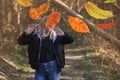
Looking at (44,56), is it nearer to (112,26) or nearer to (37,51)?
(37,51)

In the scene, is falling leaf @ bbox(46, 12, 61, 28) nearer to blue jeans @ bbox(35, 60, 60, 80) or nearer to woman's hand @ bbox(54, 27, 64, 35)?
woman's hand @ bbox(54, 27, 64, 35)

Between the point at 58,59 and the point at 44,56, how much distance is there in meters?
0.21

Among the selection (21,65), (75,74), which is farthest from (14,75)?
(75,74)

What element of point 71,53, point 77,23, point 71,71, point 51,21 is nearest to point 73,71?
point 71,71

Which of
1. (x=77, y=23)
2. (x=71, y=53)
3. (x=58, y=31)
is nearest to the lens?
(x=58, y=31)

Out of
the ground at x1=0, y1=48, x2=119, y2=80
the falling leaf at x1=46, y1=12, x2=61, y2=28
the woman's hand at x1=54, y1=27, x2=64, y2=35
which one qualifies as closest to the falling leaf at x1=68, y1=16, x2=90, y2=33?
the falling leaf at x1=46, y1=12, x2=61, y2=28

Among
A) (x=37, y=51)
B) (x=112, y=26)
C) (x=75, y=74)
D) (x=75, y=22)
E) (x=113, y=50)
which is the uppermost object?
(x=37, y=51)

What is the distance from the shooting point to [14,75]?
934 cm

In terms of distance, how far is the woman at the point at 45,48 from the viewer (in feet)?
16.7

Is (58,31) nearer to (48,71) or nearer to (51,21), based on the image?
(48,71)

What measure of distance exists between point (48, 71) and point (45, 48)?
1.11 feet

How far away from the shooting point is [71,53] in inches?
515

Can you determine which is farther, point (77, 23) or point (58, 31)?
point (77, 23)

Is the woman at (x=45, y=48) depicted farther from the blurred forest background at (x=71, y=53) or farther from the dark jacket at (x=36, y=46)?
the blurred forest background at (x=71, y=53)
